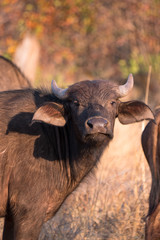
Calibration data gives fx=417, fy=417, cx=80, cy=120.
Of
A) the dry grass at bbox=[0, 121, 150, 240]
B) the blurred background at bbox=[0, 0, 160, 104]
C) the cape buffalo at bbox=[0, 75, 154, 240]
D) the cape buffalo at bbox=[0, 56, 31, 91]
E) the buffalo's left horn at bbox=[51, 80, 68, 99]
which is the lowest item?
the dry grass at bbox=[0, 121, 150, 240]

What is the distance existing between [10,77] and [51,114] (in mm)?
2846

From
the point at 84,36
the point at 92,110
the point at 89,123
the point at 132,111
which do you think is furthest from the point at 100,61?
the point at 89,123

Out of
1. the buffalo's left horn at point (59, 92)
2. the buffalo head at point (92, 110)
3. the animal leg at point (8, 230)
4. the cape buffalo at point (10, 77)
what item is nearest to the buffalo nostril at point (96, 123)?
the buffalo head at point (92, 110)

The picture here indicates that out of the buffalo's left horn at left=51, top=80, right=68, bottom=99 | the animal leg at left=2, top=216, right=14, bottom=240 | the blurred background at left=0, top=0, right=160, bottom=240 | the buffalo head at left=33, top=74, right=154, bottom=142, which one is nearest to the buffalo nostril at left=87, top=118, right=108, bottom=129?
the buffalo head at left=33, top=74, right=154, bottom=142

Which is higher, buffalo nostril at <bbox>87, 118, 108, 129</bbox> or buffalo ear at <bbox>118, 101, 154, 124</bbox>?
buffalo ear at <bbox>118, 101, 154, 124</bbox>

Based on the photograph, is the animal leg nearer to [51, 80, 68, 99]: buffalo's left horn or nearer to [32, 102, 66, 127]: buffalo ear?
[32, 102, 66, 127]: buffalo ear

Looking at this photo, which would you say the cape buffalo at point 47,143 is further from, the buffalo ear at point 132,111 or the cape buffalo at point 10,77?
the cape buffalo at point 10,77

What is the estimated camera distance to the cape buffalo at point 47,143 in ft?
14.3

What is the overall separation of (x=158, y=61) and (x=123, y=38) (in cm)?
302

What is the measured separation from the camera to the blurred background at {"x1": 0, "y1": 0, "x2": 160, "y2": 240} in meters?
6.06

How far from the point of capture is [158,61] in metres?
15.0

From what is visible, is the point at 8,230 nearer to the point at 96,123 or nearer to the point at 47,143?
the point at 47,143

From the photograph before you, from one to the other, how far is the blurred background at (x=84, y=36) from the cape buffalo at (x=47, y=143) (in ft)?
32.2

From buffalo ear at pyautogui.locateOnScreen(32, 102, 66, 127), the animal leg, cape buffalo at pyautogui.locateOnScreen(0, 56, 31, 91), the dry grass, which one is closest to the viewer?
buffalo ear at pyautogui.locateOnScreen(32, 102, 66, 127)
